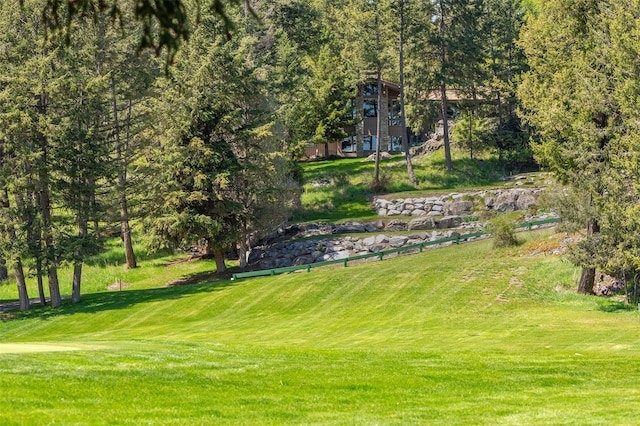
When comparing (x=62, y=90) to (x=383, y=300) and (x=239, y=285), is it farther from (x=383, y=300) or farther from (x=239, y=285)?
(x=383, y=300)

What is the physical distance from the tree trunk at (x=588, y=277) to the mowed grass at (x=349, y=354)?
91 cm

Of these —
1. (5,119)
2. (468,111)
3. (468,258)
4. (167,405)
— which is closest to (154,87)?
(5,119)

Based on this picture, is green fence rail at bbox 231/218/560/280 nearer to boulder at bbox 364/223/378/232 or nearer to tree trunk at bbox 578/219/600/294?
boulder at bbox 364/223/378/232

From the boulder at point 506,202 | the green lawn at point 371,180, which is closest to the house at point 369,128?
the green lawn at point 371,180

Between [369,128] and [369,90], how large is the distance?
357cm

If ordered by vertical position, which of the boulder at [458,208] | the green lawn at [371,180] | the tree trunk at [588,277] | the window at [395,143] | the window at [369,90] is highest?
the window at [369,90]

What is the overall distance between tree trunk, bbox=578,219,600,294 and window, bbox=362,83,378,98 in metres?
46.4

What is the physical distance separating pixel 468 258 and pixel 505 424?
27208 mm

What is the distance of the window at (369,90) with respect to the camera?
76.1 m

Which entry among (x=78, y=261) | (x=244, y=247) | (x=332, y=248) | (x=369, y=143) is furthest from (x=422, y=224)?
(x=369, y=143)

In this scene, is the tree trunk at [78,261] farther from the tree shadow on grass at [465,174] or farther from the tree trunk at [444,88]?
the tree trunk at [444,88]

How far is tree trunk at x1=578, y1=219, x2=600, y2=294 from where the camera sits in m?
31.2

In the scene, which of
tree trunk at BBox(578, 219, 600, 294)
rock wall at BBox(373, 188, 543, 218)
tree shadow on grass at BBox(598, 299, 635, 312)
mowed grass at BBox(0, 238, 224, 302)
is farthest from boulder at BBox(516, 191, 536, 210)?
tree shadow on grass at BBox(598, 299, 635, 312)

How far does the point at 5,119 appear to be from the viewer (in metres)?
34.8
